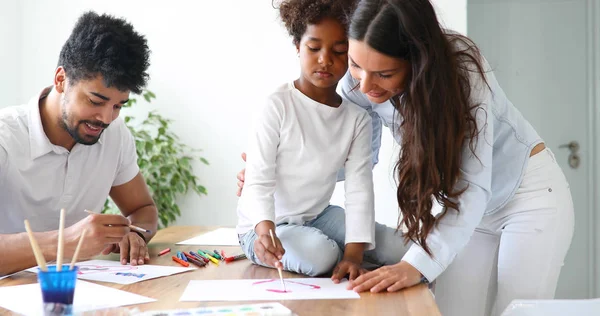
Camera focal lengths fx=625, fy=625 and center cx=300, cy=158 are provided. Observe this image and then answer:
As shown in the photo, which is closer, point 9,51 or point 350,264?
point 350,264

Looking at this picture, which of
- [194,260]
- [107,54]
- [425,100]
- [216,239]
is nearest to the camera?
[425,100]

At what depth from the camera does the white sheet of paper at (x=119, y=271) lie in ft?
4.51

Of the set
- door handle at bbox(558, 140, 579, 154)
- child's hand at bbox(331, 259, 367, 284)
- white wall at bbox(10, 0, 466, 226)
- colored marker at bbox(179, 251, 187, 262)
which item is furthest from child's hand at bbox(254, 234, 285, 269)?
door handle at bbox(558, 140, 579, 154)

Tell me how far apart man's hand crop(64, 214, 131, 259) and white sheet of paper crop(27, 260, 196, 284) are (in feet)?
0.17

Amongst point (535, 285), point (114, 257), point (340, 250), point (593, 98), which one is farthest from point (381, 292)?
point (593, 98)

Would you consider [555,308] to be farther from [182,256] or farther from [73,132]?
[73,132]

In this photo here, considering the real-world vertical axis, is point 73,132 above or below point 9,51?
below

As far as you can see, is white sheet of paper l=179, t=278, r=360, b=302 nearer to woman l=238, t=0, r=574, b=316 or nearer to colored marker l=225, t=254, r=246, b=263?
woman l=238, t=0, r=574, b=316

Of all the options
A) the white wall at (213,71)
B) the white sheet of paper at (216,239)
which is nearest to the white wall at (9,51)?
the white wall at (213,71)

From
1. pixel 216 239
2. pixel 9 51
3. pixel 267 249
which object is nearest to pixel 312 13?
pixel 267 249

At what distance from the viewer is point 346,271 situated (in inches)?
55.1

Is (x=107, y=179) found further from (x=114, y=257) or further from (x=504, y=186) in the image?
(x=504, y=186)

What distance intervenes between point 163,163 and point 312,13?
2445 millimetres

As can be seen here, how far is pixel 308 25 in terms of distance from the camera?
1.63 metres
